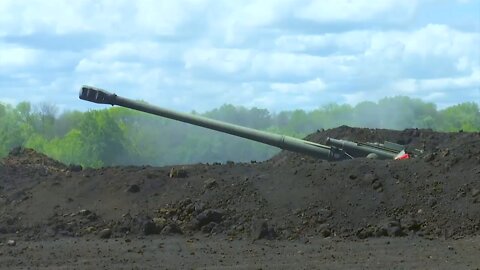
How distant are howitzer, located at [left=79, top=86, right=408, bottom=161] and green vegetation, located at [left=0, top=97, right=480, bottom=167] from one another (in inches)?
374

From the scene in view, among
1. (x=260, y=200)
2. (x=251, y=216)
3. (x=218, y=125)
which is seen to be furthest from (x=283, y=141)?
(x=251, y=216)

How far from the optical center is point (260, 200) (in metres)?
15.7

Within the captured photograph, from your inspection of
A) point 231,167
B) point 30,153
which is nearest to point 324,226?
point 231,167

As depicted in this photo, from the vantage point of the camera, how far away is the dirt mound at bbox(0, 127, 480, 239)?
1462 centimetres

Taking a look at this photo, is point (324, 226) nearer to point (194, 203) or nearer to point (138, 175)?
point (194, 203)

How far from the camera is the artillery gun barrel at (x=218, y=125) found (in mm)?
19500

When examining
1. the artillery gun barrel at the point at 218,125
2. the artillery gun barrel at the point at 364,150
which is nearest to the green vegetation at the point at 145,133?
the artillery gun barrel at the point at 218,125

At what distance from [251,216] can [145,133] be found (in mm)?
16888

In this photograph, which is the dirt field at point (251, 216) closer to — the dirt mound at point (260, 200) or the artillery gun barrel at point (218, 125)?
the dirt mound at point (260, 200)

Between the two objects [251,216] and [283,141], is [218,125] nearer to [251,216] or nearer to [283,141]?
[283,141]

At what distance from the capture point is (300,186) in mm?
16156

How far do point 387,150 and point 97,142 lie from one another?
14.2 m

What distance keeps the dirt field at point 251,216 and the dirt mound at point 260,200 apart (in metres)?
0.02

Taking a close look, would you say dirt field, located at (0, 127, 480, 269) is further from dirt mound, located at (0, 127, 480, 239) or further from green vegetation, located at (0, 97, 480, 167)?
green vegetation, located at (0, 97, 480, 167)
